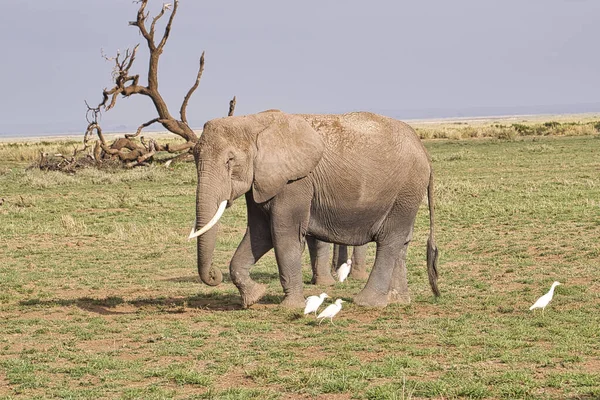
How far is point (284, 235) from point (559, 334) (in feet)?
11.7

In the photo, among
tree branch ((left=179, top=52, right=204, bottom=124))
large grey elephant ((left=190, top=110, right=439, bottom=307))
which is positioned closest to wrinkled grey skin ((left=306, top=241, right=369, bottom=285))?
large grey elephant ((left=190, top=110, right=439, bottom=307))

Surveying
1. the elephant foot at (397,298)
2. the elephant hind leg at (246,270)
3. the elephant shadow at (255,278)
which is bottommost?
the elephant shadow at (255,278)

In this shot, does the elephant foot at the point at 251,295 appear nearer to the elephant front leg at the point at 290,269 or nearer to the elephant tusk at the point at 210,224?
the elephant front leg at the point at 290,269

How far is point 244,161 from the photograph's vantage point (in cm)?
1109

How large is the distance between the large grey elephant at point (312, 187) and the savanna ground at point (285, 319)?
1.87 feet

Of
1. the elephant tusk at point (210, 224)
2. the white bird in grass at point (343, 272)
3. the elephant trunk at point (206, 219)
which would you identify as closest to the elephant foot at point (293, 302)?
the elephant trunk at point (206, 219)

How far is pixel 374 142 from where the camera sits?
39.1ft

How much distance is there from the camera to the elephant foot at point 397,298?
12093 mm

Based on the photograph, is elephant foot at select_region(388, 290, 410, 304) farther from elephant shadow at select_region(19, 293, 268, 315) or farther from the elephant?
the elephant

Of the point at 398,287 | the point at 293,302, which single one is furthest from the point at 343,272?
the point at 293,302

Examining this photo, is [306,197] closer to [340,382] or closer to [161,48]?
[340,382]

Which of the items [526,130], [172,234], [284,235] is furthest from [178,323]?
[526,130]

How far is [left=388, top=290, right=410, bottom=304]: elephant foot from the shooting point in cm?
1209

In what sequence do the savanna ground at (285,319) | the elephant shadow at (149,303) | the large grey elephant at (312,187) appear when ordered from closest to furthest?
the savanna ground at (285,319), the large grey elephant at (312,187), the elephant shadow at (149,303)
